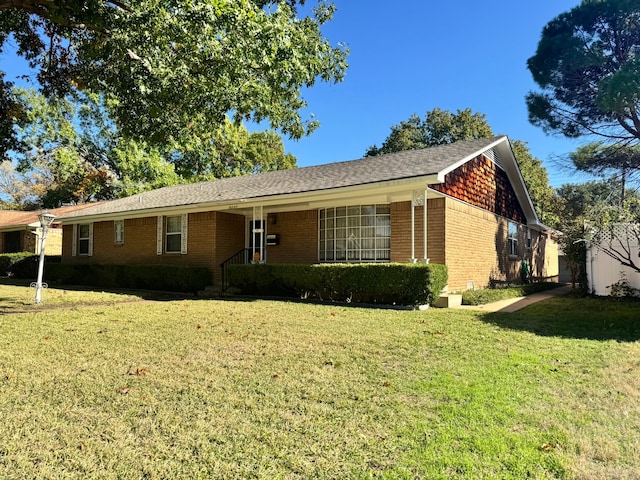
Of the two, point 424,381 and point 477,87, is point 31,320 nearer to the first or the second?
point 424,381

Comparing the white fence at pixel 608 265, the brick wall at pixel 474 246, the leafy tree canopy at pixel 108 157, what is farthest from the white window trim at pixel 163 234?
the leafy tree canopy at pixel 108 157

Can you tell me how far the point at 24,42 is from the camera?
10.8m

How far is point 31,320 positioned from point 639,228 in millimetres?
13820

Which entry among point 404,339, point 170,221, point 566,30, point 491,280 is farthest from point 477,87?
point 404,339

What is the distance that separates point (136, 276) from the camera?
1622 centimetres

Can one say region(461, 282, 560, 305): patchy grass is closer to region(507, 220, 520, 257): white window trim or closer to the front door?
region(507, 220, 520, 257): white window trim

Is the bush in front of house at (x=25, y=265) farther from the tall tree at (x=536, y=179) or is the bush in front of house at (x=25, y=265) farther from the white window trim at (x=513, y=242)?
the tall tree at (x=536, y=179)

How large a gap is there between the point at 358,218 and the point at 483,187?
16.2ft

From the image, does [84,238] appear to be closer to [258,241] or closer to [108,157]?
[258,241]

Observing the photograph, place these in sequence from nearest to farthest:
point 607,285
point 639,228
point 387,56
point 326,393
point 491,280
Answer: point 326,393 → point 639,228 → point 607,285 → point 491,280 → point 387,56

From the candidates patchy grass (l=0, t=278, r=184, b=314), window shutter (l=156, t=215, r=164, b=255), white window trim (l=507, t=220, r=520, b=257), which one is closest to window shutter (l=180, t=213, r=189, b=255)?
window shutter (l=156, t=215, r=164, b=255)

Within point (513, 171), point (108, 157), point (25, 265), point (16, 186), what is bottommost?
point (25, 265)

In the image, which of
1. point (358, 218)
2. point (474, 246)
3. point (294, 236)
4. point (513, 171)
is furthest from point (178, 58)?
point (513, 171)

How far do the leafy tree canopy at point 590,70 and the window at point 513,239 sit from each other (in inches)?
181
